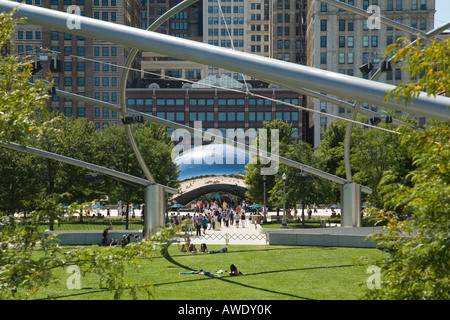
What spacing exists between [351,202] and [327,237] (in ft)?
13.2

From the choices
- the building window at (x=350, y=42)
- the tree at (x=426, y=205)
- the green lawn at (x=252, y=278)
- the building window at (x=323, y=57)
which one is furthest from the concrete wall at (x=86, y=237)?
the building window at (x=350, y=42)

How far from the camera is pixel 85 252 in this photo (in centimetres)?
825

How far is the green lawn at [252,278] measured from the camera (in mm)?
18734

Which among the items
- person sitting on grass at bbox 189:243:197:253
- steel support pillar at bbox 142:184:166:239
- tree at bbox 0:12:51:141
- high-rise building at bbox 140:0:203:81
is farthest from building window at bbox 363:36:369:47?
tree at bbox 0:12:51:141

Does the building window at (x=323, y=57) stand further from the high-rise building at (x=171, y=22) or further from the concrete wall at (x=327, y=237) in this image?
the concrete wall at (x=327, y=237)

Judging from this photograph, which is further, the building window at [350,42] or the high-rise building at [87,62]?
the high-rise building at [87,62]

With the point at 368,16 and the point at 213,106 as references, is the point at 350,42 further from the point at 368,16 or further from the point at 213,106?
the point at 368,16

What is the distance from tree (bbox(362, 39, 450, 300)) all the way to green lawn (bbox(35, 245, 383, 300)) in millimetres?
8459

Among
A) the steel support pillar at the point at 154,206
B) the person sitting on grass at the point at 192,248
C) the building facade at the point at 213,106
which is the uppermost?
the building facade at the point at 213,106

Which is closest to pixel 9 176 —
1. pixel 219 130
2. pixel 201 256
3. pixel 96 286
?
pixel 201 256

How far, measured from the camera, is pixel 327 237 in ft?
109

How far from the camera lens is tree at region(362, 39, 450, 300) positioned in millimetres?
7262

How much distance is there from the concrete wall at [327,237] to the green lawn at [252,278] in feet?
2.99
